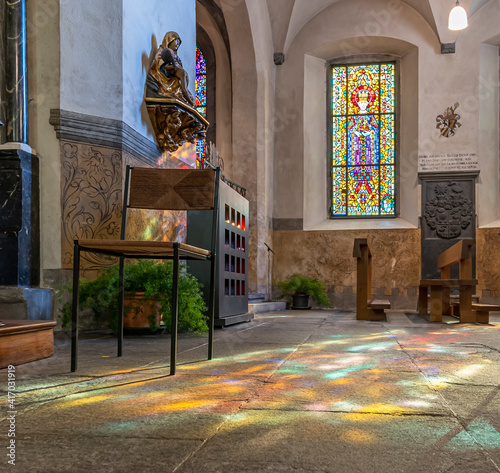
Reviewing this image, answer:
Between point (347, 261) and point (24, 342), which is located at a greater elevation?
point (347, 261)

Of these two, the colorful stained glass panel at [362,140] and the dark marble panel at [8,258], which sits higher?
the colorful stained glass panel at [362,140]

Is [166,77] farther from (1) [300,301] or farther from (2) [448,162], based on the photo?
(2) [448,162]

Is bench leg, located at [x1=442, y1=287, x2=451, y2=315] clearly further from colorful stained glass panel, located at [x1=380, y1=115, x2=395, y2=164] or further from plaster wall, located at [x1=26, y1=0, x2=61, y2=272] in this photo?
plaster wall, located at [x1=26, y1=0, x2=61, y2=272]

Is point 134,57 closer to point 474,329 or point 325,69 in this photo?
point 474,329

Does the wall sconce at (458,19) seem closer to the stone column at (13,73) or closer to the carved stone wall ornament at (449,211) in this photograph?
the carved stone wall ornament at (449,211)

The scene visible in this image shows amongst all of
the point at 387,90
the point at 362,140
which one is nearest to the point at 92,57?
the point at 362,140

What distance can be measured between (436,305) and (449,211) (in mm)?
4671

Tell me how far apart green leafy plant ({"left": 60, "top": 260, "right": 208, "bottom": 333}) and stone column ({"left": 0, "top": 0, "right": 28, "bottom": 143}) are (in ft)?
4.10

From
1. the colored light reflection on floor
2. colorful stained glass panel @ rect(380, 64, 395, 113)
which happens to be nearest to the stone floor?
the colored light reflection on floor

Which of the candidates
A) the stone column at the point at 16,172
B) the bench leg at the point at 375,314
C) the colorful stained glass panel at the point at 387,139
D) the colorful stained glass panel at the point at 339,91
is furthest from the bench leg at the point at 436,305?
the colorful stained glass panel at the point at 339,91

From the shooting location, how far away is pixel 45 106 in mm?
4465

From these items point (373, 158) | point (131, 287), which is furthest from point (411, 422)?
point (373, 158)

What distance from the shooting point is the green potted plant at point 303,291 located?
9.69 m

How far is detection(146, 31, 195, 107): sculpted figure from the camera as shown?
5363mm
